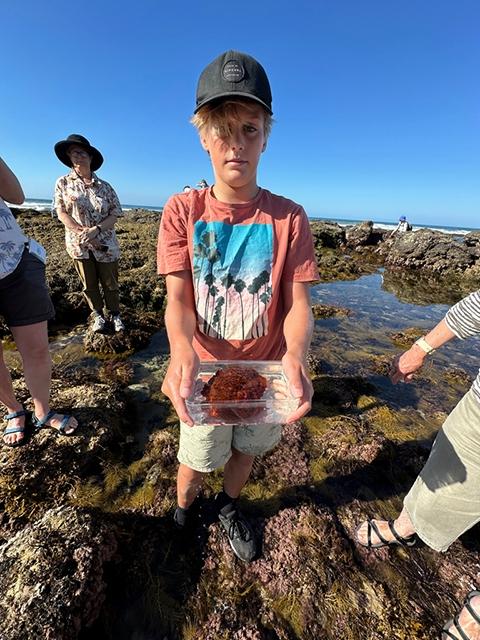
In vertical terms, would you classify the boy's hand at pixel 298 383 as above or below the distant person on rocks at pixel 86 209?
below

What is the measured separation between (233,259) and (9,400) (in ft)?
10.2

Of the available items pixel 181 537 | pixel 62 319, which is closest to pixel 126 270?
pixel 62 319

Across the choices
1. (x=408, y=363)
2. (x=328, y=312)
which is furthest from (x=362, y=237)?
(x=408, y=363)

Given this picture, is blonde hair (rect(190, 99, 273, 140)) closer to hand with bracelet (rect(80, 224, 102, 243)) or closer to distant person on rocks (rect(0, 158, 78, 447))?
distant person on rocks (rect(0, 158, 78, 447))

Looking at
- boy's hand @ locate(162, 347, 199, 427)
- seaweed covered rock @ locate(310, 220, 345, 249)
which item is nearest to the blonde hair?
boy's hand @ locate(162, 347, 199, 427)

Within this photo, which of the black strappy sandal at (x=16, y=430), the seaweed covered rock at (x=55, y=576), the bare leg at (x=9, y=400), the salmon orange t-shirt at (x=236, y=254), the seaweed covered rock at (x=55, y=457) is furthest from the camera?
the black strappy sandal at (x=16, y=430)

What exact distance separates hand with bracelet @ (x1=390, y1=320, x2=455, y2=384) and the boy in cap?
1084 mm

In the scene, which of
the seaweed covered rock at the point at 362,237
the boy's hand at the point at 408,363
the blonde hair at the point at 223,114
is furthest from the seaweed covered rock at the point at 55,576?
the seaweed covered rock at the point at 362,237

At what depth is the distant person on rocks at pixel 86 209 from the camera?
207 inches

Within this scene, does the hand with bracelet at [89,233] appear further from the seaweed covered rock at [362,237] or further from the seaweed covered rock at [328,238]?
the seaweed covered rock at [362,237]

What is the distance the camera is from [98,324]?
6.30m

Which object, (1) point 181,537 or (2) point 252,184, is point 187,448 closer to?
(1) point 181,537

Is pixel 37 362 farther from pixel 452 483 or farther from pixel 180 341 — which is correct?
pixel 452 483

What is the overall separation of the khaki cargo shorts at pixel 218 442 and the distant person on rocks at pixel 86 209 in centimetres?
454
